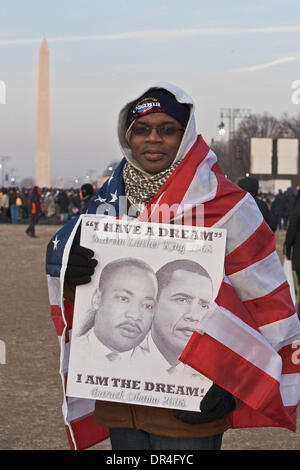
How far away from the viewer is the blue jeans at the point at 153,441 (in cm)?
260

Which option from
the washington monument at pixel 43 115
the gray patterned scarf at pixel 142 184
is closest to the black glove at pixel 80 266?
the gray patterned scarf at pixel 142 184

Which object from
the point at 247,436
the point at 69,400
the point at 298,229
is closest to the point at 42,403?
the point at 247,436

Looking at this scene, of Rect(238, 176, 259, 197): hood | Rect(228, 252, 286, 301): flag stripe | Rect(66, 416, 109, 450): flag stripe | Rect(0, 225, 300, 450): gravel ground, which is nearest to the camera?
Rect(228, 252, 286, 301): flag stripe

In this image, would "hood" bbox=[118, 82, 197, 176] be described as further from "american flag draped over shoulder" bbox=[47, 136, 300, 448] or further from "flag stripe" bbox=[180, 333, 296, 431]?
"flag stripe" bbox=[180, 333, 296, 431]

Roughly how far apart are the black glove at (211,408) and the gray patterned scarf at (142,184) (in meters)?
0.66

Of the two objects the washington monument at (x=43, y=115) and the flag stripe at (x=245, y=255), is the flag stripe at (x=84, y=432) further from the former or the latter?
the washington monument at (x=43, y=115)

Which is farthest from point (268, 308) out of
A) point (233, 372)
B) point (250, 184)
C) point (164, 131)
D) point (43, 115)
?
point (43, 115)

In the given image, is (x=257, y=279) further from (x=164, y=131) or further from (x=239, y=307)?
(x=164, y=131)

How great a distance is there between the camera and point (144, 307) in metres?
2.57

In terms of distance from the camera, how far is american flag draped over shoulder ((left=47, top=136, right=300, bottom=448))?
254cm

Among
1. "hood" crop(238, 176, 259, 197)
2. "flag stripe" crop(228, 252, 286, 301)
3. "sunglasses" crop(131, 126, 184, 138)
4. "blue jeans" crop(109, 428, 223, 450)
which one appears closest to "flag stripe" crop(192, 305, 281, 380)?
"flag stripe" crop(228, 252, 286, 301)

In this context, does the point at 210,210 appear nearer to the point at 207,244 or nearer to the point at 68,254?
the point at 207,244

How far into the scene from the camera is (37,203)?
2492cm

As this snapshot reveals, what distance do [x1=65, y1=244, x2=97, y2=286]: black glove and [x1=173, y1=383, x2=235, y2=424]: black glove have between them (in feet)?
1.71
